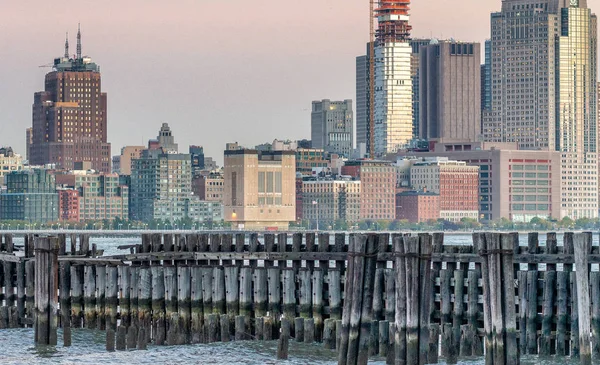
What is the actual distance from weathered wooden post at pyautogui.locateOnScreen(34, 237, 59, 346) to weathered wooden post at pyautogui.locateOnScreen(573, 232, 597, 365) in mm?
12319

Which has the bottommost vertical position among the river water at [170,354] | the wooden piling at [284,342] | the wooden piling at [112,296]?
the river water at [170,354]

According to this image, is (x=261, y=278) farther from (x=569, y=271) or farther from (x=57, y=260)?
(x=569, y=271)

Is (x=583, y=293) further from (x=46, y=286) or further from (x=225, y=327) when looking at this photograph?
(x=46, y=286)

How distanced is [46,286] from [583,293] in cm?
1260

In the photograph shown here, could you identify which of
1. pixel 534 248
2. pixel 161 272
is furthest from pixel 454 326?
pixel 161 272

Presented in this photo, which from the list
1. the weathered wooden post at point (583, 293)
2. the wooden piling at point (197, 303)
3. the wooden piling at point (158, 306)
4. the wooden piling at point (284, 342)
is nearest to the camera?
the weathered wooden post at point (583, 293)

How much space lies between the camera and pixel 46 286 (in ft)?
125

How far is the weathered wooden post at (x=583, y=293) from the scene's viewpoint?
109ft

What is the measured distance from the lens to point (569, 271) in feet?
117

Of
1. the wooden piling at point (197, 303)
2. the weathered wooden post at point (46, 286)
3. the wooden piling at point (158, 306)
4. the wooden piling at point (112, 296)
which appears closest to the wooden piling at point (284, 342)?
the wooden piling at point (197, 303)

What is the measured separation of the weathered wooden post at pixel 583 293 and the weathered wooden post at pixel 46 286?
40.4 feet

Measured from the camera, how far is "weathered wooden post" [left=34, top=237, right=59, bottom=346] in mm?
38125

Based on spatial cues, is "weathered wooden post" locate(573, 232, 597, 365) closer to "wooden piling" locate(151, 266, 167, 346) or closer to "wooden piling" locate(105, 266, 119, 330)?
"wooden piling" locate(151, 266, 167, 346)

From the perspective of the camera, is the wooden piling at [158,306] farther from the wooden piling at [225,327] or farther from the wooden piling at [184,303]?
the wooden piling at [225,327]
